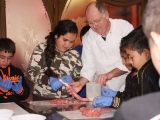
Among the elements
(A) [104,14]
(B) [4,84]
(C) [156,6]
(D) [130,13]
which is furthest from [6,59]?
(D) [130,13]

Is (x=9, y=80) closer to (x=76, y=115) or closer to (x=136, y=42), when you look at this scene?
Result: (x=76, y=115)

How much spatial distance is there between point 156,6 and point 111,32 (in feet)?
6.03

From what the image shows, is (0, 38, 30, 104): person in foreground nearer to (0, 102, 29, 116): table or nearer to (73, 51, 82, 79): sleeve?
(0, 102, 29, 116): table

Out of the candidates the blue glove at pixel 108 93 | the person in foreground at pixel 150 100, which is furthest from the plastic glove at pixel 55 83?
the person in foreground at pixel 150 100

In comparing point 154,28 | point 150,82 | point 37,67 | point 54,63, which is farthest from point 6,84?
point 154,28

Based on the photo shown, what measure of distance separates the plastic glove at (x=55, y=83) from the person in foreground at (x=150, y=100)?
1.56 metres

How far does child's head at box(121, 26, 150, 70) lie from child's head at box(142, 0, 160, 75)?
112cm

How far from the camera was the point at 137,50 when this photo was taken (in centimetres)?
172

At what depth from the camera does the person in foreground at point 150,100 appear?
56 cm

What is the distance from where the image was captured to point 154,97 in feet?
1.87

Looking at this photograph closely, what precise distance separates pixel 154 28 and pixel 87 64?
185 cm

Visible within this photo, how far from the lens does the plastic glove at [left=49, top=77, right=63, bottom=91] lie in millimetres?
2133

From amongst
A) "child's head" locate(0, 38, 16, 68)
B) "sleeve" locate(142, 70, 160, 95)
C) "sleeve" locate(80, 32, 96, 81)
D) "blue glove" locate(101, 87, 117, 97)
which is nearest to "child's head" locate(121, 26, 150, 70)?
"sleeve" locate(142, 70, 160, 95)

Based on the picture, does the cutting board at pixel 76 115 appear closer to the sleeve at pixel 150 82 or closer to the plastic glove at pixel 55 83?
the sleeve at pixel 150 82
